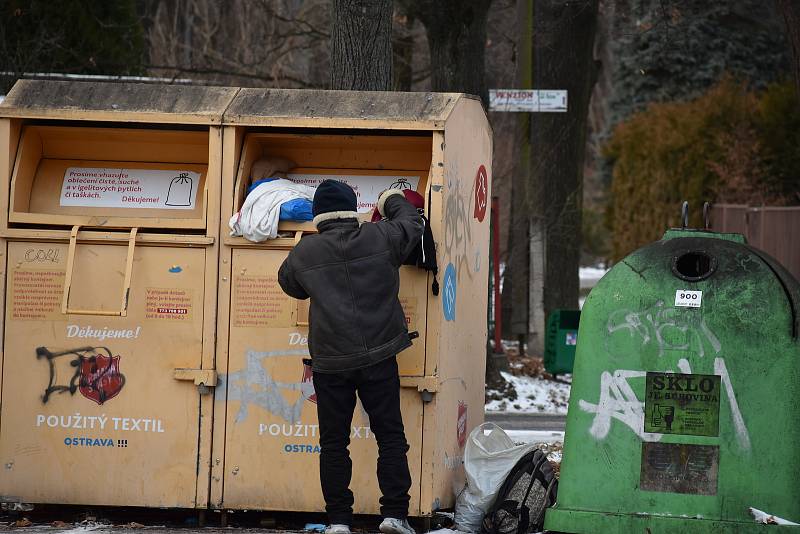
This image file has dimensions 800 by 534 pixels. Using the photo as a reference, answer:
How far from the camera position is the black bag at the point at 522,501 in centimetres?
577

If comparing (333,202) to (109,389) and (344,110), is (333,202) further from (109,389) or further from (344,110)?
(109,389)

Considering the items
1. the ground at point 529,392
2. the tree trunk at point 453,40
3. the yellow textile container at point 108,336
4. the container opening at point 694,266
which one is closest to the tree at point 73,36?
the tree trunk at point 453,40

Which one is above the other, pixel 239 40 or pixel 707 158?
pixel 239 40

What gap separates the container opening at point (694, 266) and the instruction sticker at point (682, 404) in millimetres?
438

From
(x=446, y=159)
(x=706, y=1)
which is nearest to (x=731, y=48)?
(x=706, y=1)

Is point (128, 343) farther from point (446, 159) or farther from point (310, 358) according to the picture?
point (446, 159)

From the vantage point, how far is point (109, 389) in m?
5.96

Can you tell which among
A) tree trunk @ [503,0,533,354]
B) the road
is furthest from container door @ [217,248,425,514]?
tree trunk @ [503,0,533,354]

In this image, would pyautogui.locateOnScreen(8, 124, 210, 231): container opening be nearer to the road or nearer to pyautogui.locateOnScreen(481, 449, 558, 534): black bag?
pyautogui.locateOnScreen(481, 449, 558, 534): black bag

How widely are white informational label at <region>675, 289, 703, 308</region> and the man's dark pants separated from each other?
1.32m

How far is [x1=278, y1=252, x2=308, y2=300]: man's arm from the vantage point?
554cm

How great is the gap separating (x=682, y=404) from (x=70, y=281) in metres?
3.00

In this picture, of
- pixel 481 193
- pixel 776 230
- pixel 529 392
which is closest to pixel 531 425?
pixel 529 392

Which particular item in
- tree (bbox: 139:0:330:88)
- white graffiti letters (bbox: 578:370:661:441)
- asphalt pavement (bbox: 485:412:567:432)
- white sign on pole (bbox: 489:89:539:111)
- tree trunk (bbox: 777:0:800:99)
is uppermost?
tree (bbox: 139:0:330:88)
